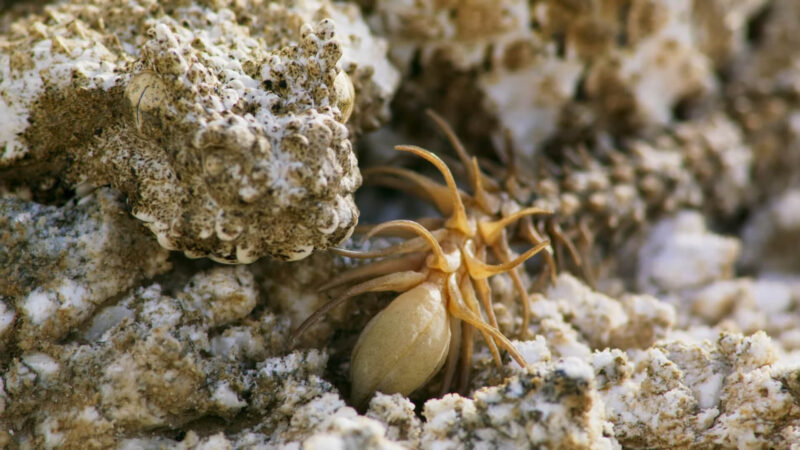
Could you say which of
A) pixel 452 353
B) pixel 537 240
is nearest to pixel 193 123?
pixel 452 353

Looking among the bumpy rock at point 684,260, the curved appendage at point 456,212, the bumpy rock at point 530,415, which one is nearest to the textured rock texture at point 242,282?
the bumpy rock at point 530,415

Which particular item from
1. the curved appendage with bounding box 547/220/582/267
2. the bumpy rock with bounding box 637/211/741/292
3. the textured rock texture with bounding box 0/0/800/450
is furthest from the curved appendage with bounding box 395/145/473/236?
the bumpy rock with bounding box 637/211/741/292

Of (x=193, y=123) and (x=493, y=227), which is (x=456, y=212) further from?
(x=193, y=123)

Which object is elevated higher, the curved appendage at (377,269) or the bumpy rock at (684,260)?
the bumpy rock at (684,260)

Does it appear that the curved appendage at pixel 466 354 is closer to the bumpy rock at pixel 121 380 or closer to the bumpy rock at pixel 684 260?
the bumpy rock at pixel 121 380

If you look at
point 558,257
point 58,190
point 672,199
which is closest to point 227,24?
point 58,190

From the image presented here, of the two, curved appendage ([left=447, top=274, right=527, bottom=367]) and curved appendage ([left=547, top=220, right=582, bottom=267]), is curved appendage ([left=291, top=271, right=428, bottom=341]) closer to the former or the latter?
curved appendage ([left=447, top=274, right=527, bottom=367])
